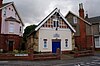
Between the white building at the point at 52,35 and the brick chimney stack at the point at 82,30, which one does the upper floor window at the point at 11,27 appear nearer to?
the white building at the point at 52,35

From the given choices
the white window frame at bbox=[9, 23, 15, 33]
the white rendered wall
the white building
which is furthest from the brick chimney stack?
the white window frame at bbox=[9, 23, 15, 33]

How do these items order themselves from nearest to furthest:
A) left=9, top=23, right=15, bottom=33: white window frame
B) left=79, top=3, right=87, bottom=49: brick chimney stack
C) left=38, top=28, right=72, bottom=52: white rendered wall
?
1. left=38, top=28, right=72, bottom=52: white rendered wall
2. left=9, top=23, right=15, bottom=33: white window frame
3. left=79, top=3, right=87, bottom=49: brick chimney stack

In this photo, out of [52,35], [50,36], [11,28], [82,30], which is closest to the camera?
[50,36]

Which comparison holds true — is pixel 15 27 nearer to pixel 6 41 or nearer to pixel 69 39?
pixel 6 41

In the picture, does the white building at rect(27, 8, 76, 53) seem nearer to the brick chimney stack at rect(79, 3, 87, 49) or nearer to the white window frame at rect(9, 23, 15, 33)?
the brick chimney stack at rect(79, 3, 87, 49)

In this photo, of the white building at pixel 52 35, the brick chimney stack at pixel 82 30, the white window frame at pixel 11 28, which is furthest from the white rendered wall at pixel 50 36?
the white window frame at pixel 11 28

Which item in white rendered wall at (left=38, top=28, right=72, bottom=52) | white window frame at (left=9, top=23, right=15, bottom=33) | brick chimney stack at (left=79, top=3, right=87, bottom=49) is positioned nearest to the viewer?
white rendered wall at (left=38, top=28, right=72, bottom=52)

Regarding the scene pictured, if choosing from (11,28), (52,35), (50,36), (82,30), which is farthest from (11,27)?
(82,30)

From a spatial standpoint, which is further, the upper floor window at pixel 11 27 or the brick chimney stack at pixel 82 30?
the brick chimney stack at pixel 82 30

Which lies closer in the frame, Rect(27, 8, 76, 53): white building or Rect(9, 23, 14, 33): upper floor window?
Rect(27, 8, 76, 53): white building

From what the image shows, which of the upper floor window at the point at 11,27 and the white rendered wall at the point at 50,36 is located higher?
the upper floor window at the point at 11,27

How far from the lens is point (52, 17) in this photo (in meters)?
30.3

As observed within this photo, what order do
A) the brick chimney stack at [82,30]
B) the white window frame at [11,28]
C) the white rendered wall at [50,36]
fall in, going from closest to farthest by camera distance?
the white rendered wall at [50,36] → the white window frame at [11,28] → the brick chimney stack at [82,30]

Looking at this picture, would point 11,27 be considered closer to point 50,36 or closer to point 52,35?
point 50,36
